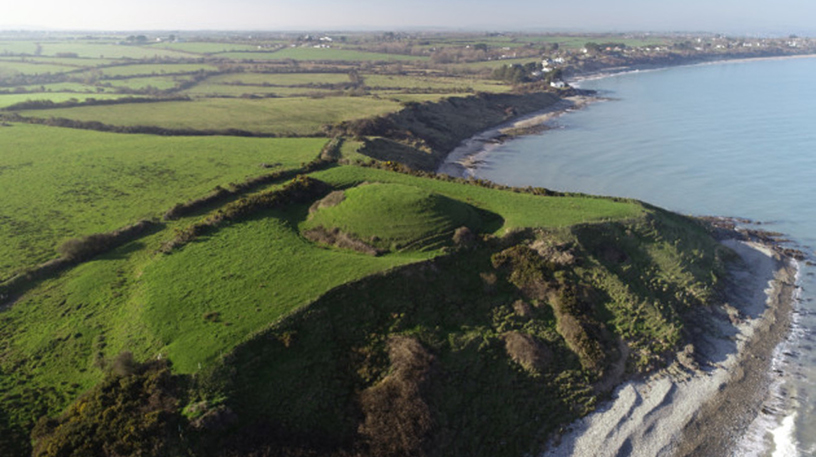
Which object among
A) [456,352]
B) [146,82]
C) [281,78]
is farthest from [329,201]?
[281,78]

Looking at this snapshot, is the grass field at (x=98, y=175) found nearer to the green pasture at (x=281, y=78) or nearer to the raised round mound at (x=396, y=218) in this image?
the raised round mound at (x=396, y=218)

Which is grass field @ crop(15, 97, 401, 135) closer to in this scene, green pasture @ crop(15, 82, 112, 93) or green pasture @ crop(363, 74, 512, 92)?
green pasture @ crop(15, 82, 112, 93)

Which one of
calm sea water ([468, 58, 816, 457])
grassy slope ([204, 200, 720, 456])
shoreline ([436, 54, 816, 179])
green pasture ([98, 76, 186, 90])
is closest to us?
grassy slope ([204, 200, 720, 456])

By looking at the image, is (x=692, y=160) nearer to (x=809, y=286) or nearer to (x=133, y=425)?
(x=809, y=286)

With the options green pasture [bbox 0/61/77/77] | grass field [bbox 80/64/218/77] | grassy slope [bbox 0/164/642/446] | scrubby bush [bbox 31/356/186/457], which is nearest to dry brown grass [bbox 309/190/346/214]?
grassy slope [bbox 0/164/642/446]

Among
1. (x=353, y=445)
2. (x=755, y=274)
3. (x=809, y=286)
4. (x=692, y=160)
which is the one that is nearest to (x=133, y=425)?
(x=353, y=445)
